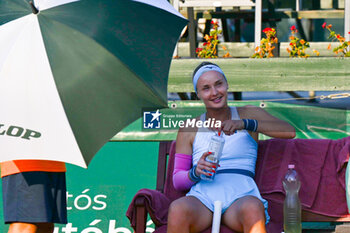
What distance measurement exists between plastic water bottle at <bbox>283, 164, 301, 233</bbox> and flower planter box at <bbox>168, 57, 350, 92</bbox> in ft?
4.74

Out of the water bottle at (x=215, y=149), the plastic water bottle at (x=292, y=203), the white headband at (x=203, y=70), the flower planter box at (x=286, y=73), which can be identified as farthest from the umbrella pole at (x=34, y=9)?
the flower planter box at (x=286, y=73)

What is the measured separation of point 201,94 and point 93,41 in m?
1.30

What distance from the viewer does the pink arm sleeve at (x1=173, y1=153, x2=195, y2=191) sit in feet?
13.2

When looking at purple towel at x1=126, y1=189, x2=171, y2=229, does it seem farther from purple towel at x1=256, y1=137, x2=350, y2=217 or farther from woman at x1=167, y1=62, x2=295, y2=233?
purple towel at x1=256, y1=137, x2=350, y2=217

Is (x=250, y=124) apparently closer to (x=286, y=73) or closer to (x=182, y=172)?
(x=182, y=172)

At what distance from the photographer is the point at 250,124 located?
13.1 ft

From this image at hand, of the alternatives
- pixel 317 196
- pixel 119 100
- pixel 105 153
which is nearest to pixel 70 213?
pixel 105 153

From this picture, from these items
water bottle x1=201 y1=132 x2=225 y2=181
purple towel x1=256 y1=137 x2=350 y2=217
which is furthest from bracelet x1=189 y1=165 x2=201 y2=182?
purple towel x1=256 y1=137 x2=350 y2=217

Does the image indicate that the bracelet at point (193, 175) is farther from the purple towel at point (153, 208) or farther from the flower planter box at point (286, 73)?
the flower planter box at point (286, 73)

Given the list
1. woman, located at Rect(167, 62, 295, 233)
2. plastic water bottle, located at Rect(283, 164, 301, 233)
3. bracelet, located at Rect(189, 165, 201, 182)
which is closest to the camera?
woman, located at Rect(167, 62, 295, 233)

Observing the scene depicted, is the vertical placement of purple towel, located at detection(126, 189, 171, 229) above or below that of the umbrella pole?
below

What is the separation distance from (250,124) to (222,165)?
320 mm

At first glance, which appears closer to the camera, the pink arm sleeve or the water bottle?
the water bottle

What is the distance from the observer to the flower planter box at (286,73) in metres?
5.56
